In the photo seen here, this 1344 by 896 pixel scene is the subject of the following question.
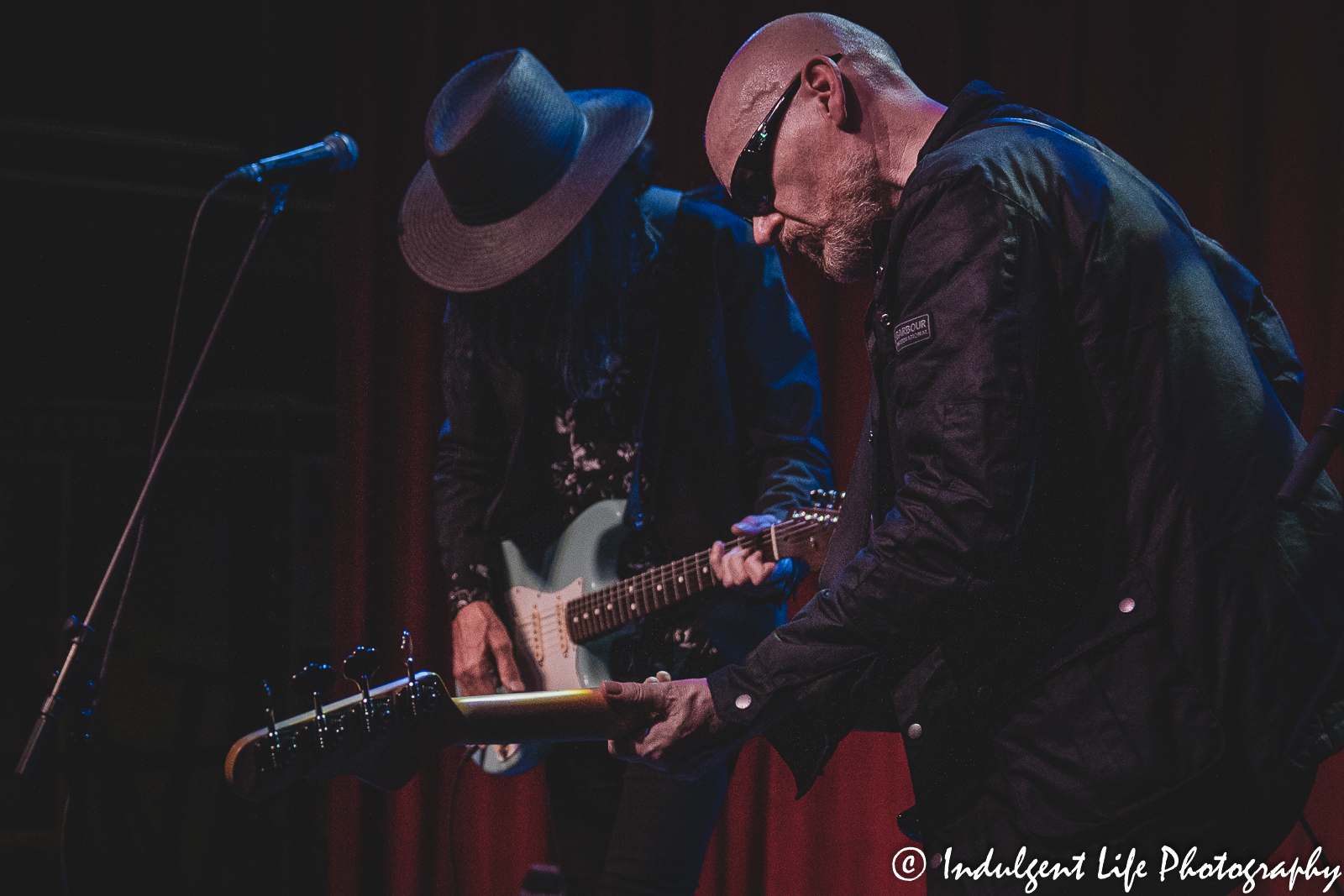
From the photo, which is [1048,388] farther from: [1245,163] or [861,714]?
[1245,163]

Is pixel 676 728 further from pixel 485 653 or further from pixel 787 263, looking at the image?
pixel 787 263

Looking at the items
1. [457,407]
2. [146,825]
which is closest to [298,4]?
[457,407]

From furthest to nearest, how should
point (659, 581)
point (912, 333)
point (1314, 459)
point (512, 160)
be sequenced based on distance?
point (512, 160) < point (659, 581) < point (912, 333) < point (1314, 459)

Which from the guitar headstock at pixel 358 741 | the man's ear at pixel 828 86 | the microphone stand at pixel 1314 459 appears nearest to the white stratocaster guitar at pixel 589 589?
the guitar headstock at pixel 358 741

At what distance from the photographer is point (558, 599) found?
2387 mm

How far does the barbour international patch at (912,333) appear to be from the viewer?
1222mm

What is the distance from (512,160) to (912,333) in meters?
1.32

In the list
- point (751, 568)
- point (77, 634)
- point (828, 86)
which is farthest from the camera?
point (751, 568)

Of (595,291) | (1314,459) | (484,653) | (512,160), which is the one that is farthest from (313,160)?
(1314,459)

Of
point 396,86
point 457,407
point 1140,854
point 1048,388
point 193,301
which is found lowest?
point 1140,854

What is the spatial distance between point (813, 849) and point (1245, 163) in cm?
215

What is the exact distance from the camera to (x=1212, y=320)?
1.26 metres

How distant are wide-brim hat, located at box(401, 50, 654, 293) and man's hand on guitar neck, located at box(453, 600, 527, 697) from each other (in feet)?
2.33

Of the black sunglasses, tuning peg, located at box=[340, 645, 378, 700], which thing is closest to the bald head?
the black sunglasses
